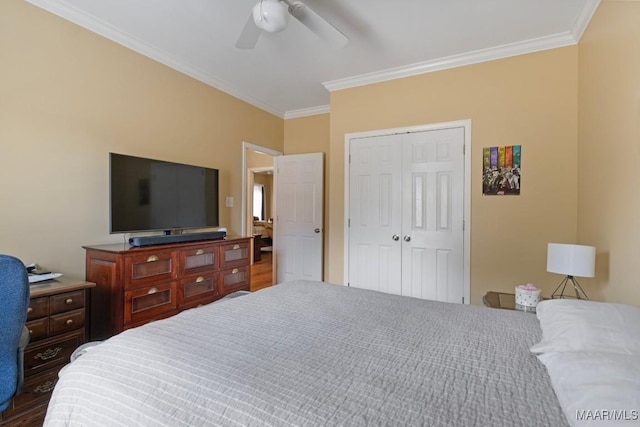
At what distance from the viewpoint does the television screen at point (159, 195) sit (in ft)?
7.94

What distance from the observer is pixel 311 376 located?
848 millimetres

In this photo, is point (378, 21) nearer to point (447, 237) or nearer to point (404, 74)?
point (404, 74)

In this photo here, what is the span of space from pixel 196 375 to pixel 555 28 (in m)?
3.48

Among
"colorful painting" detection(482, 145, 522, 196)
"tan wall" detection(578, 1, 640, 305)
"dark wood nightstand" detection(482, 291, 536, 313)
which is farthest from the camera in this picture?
"colorful painting" detection(482, 145, 522, 196)

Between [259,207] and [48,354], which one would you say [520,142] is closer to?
[48,354]

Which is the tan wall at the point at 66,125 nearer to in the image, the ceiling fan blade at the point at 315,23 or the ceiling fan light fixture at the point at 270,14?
the ceiling fan light fixture at the point at 270,14

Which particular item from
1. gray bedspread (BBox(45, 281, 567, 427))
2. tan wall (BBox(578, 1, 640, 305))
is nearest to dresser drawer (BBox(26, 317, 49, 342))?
gray bedspread (BBox(45, 281, 567, 427))

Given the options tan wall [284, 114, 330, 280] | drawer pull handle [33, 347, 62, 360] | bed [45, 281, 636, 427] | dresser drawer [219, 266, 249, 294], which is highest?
tan wall [284, 114, 330, 280]

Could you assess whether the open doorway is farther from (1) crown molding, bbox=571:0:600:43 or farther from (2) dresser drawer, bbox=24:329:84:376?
(1) crown molding, bbox=571:0:600:43

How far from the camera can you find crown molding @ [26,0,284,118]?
7.31 feet

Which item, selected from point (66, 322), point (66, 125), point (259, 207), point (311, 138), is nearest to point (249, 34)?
point (66, 125)

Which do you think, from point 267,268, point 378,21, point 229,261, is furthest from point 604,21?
point 267,268

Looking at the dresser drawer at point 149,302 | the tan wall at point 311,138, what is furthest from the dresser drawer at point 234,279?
the tan wall at point 311,138

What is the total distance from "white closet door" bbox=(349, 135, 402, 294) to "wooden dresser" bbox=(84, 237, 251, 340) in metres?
1.52
